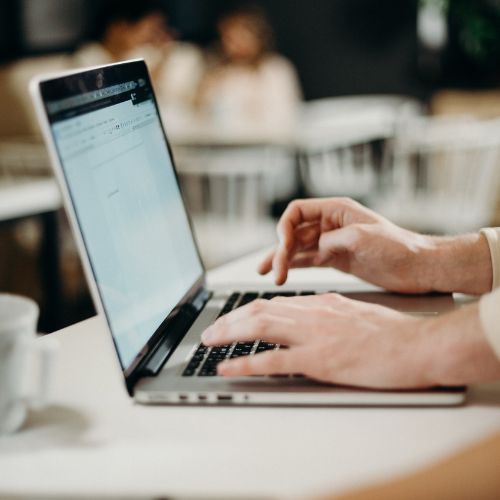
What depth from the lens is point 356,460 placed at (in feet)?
2.22

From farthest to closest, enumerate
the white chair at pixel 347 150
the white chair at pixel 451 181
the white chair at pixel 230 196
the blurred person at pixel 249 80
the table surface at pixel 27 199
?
the blurred person at pixel 249 80 < the white chair at pixel 347 150 < the white chair at pixel 451 181 < the white chair at pixel 230 196 < the table surface at pixel 27 199

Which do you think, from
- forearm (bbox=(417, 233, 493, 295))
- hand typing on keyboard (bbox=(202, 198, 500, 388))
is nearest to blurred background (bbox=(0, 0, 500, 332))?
forearm (bbox=(417, 233, 493, 295))

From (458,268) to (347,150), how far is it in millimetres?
3226

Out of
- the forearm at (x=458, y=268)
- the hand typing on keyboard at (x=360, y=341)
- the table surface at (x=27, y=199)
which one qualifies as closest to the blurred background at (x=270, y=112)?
the table surface at (x=27, y=199)

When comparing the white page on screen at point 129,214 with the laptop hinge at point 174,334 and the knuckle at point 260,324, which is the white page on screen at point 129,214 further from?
the knuckle at point 260,324

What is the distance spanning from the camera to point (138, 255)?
92 centimetres

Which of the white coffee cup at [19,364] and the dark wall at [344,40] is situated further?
the dark wall at [344,40]

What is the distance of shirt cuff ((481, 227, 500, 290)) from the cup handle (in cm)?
62

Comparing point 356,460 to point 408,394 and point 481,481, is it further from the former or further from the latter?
point 481,481

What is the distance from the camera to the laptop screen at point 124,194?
78 cm

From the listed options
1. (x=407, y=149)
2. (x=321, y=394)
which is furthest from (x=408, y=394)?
(x=407, y=149)

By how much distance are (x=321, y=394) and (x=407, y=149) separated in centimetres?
322

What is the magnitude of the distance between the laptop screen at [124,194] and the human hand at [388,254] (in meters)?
0.16

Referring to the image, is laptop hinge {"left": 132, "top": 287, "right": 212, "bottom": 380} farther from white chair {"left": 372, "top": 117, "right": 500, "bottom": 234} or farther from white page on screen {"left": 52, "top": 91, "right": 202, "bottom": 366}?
white chair {"left": 372, "top": 117, "right": 500, "bottom": 234}
